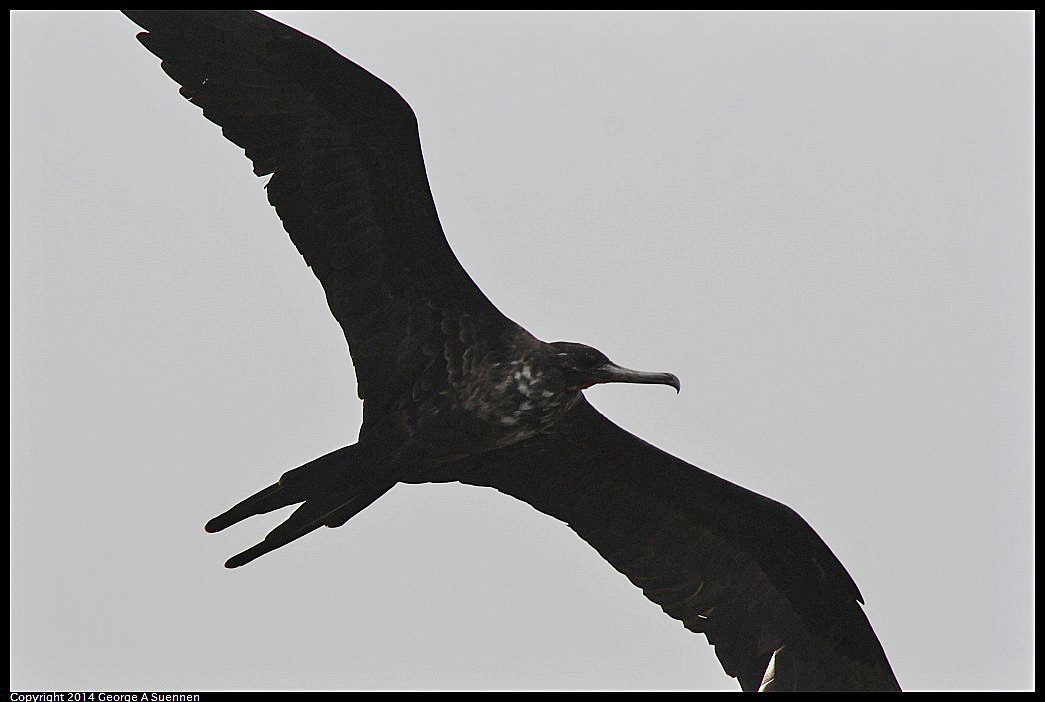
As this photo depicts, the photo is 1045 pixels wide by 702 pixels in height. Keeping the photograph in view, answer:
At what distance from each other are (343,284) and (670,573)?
279cm

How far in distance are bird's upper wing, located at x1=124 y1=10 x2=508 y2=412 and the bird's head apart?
0.44 m

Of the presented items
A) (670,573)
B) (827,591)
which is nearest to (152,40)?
(670,573)

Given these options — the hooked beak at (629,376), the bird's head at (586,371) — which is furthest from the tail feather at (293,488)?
the hooked beak at (629,376)

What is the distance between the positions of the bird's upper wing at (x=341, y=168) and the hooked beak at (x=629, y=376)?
630 millimetres

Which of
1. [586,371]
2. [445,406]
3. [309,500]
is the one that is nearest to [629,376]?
[586,371]

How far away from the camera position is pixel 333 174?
855cm

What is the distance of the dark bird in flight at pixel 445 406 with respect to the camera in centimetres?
832

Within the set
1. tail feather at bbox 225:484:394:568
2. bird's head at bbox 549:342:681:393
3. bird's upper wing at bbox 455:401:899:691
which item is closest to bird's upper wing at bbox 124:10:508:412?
bird's head at bbox 549:342:681:393

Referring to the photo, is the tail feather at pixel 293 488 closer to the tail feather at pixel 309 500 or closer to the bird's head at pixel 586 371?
the tail feather at pixel 309 500

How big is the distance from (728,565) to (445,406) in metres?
2.31

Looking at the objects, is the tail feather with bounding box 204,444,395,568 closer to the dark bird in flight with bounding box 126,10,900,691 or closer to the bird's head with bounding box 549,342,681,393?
the dark bird in flight with bounding box 126,10,900,691

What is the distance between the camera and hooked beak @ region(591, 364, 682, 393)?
8.55 m

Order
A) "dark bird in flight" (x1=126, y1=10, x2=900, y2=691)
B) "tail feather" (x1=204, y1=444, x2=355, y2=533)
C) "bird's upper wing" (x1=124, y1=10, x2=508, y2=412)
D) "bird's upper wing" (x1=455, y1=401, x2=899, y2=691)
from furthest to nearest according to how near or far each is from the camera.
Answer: "bird's upper wing" (x1=455, y1=401, x2=899, y2=691), "tail feather" (x1=204, y1=444, x2=355, y2=533), "dark bird in flight" (x1=126, y1=10, x2=900, y2=691), "bird's upper wing" (x1=124, y1=10, x2=508, y2=412)

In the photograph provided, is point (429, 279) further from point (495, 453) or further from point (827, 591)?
point (827, 591)
